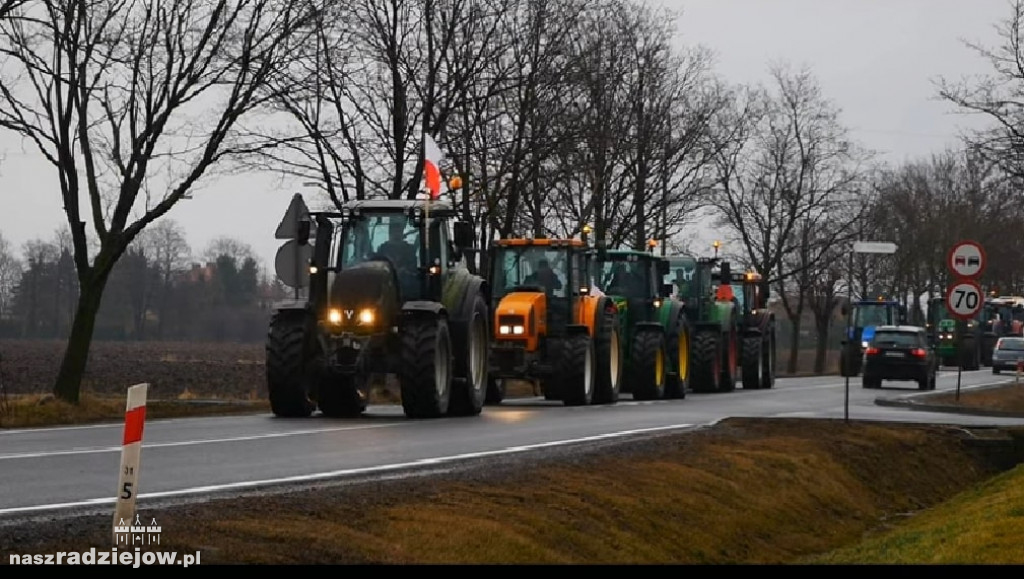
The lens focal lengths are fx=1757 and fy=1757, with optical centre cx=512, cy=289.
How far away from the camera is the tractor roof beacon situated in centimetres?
2320

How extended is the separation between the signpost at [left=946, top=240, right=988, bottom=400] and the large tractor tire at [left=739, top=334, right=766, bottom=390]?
14029 millimetres

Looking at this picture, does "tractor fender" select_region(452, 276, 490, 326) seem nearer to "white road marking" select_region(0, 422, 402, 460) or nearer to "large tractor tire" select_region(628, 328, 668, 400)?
"white road marking" select_region(0, 422, 402, 460)

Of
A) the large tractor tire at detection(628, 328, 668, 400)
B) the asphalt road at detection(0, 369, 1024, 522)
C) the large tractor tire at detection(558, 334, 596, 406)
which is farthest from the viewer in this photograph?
the large tractor tire at detection(628, 328, 668, 400)

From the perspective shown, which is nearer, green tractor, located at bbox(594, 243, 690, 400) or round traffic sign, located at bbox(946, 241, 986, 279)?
round traffic sign, located at bbox(946, 241, 986, 279)

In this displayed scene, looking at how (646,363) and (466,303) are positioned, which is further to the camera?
(646,363)

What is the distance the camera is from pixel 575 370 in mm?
29031

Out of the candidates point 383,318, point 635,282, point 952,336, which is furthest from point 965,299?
point 952,336

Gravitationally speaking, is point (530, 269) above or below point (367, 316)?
above

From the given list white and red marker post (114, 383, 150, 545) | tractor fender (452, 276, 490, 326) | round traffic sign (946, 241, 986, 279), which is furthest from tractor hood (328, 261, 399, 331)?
white and red marker post (114, 383, 150, 545)

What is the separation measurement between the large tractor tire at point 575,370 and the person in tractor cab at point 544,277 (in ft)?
3.95

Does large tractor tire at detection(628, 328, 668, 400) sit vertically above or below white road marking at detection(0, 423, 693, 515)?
above

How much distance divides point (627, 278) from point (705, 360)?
4188 millimetres

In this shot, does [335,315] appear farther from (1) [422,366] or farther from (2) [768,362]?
(2) [768,362]
